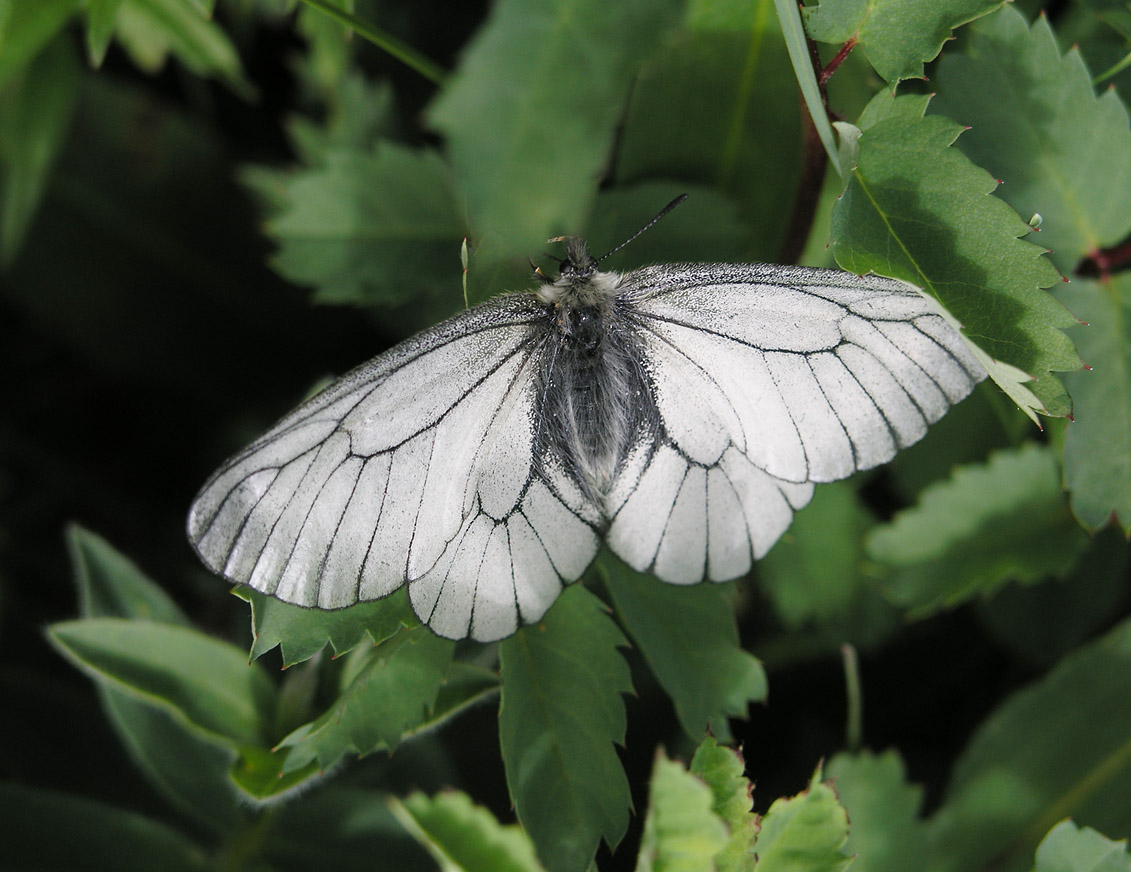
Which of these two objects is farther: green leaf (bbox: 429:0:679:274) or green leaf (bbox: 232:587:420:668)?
green leaf (bbox: 429:0:679:274)

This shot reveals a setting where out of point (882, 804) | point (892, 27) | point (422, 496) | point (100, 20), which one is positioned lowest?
point (882, 804)

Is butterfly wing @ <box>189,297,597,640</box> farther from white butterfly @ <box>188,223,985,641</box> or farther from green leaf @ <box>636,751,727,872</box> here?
green leaf @ <box>636,751,727,872</box>

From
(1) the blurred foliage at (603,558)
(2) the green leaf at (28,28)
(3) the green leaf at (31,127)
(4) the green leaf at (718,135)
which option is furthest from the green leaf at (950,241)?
(3) the green leaf at (31,127)

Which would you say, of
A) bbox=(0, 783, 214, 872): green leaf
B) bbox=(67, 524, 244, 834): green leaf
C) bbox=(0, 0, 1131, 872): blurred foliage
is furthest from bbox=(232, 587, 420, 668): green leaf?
bbox=(0, 783, 214, 872): green leaf

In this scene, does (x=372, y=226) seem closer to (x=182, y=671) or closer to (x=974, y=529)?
(x=182, y=671)

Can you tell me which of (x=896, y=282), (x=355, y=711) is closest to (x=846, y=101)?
(x=896, y=282)

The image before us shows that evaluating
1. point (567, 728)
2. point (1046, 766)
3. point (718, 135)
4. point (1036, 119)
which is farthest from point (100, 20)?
point (1046, 766)
